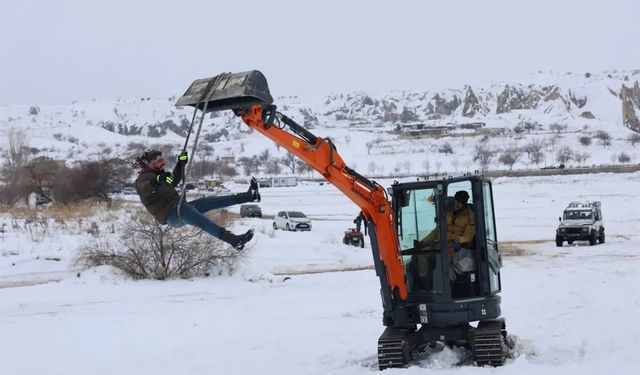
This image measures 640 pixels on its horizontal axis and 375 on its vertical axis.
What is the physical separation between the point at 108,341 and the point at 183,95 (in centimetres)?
674

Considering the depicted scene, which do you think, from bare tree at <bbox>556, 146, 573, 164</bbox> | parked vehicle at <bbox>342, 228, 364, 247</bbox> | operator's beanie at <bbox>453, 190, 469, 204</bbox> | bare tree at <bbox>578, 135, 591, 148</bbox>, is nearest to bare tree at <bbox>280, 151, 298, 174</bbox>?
bare tree at <bbox>556, 146, 573, 164</bbox>

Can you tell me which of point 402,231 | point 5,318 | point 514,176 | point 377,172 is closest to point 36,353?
point 5,318

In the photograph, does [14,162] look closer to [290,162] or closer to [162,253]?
[162,253]

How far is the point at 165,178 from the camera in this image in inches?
340

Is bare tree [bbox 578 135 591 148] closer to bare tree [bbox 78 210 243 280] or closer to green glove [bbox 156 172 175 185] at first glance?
bare tree [bbox 78 210 243 280]

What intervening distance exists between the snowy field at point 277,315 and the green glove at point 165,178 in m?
3.58

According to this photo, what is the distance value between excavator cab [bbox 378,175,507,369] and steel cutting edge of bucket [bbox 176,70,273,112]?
104 inches

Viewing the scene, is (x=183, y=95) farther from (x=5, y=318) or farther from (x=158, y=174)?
(x=5, y=318)

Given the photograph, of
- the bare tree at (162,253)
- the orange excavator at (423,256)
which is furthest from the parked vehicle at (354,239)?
the orange excavator at (423,256)

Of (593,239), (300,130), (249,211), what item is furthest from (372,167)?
(300,130)

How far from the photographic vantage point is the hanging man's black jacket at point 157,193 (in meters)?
8.70

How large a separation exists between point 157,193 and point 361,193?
2922 mm

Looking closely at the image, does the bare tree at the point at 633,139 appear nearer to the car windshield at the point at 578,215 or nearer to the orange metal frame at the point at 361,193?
the car windshield at the point at 578,215

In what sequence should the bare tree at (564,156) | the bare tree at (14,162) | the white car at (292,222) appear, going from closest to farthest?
1. the white car at (292,222)
2. the bare tree at (14,162)
3. the bare tree at (564,156)
